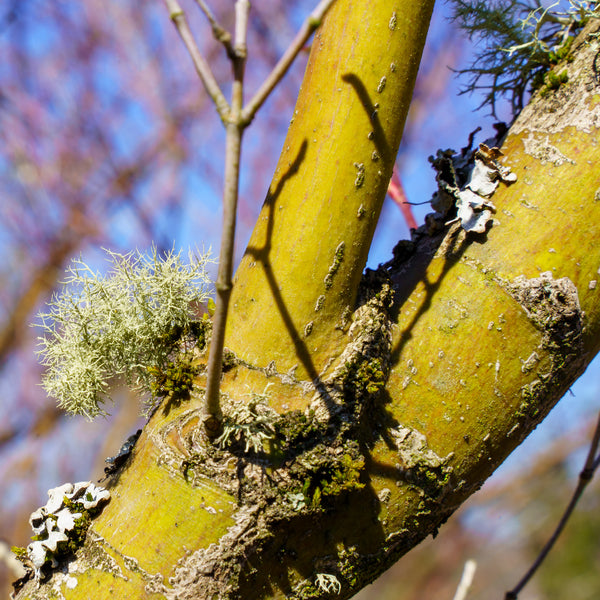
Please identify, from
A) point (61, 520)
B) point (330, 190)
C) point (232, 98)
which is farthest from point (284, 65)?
point (61, 520)

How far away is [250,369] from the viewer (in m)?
0.72

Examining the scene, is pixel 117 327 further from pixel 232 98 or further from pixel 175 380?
pixel 232 98

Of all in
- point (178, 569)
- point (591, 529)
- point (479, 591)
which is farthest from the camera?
point (479, 591)

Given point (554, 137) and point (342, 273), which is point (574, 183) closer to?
point (554, 137)

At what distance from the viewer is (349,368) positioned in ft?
2.37

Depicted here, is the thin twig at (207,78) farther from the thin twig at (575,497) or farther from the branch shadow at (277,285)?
the thin twig at (575,497)

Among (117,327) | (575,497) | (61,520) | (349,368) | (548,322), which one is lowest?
(575,497)

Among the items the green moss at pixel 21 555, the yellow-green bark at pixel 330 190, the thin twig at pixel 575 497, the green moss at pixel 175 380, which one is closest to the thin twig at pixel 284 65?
the yellow-green bark at pixel 330 190

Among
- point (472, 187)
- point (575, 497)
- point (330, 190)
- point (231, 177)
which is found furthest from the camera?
point (575, 497)

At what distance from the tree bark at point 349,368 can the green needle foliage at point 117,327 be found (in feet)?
0.47

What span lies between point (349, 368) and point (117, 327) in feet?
1.29

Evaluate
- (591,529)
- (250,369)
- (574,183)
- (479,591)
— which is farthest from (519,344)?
(479,591)

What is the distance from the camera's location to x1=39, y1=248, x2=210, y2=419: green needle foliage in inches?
33.8

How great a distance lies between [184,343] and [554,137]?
2.12 ft
